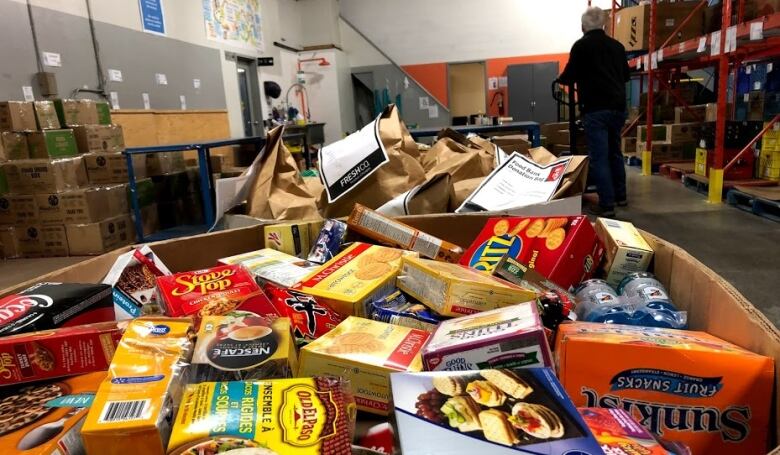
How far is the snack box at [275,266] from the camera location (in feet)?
3.34

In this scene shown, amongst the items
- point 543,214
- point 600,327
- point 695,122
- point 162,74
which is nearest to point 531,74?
point 695,122

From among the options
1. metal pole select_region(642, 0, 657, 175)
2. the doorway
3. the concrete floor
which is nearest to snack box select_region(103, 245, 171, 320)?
the concrete floor

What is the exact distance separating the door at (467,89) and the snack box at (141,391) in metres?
10.5

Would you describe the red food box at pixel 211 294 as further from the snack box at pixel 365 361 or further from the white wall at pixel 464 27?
the white wall at pixel 464 27

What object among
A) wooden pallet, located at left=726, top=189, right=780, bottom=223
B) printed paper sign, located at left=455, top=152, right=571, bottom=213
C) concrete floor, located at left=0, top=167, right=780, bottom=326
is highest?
printed paper sign, located at left=455, top=152, right=571, bottom=213

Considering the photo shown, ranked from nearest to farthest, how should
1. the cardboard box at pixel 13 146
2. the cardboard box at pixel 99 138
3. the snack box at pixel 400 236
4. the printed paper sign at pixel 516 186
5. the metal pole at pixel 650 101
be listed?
the snack box at pixel 400 236, the printed paper sign at pixel 516 186, the cardboard box at pixel 13 146, the cardboard box at pixel 99 138, the metal pole at pixel 650 101

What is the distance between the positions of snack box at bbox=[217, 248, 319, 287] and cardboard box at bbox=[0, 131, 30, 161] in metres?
3.57

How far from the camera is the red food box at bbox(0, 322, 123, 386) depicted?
69 centimetres

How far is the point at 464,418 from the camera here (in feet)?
1.59

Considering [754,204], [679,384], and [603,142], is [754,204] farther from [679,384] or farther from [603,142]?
[679,384]

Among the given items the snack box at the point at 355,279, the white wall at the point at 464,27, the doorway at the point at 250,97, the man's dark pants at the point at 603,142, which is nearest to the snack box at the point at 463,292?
the snack box at the point at 355,279

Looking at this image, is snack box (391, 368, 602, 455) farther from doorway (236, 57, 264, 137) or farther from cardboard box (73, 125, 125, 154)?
doorway (236, 57, 264, 137)

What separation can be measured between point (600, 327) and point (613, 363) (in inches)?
4.4

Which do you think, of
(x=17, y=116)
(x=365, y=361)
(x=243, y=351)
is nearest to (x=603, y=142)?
(x=365, y=361)
